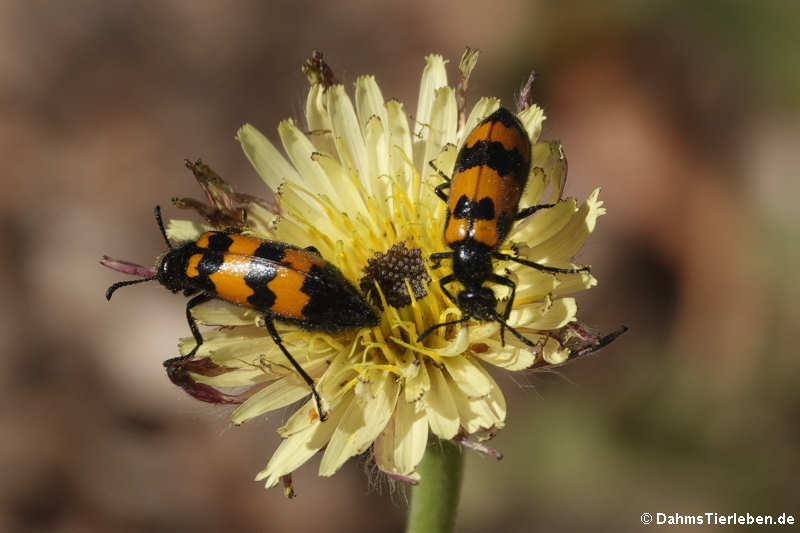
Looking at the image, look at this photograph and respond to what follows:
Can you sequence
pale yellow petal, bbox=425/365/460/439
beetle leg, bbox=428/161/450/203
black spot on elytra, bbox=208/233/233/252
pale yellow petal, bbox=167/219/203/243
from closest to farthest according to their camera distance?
pale yellow petal, bbox=425/365/460/439
black spot on elytra, bbox=208/233/233/252
beetle leg, bbox=428/161/450/203
pale yellow petal, bbox=167/219/203/243

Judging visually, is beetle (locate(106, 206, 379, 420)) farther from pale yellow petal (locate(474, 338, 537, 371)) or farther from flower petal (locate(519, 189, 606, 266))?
flower petal (locate(519, 189, 606, 266))

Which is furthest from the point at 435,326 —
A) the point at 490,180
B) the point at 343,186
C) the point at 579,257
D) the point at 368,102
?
the point at 579,257

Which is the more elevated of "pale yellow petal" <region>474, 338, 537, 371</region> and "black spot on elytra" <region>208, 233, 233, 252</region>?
"black spot on elytra" <region>208, 233, 233, 252</region>

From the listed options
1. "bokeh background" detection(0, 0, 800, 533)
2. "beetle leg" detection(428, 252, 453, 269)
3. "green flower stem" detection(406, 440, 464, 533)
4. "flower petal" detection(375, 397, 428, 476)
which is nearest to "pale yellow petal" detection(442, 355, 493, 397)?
"flower petal" detection(375, 397, 428, 476)

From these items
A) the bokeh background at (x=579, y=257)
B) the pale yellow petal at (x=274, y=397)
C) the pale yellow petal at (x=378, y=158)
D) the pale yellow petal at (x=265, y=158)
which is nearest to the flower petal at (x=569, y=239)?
the pale yellow petal at (x=378, y=158)

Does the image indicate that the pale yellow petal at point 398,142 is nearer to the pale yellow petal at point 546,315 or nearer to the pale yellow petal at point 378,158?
the pale yellow petal at point 378,158

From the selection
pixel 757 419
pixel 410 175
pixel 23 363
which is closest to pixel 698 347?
pixel 757 419

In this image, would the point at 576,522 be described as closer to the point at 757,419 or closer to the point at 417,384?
the point at 757,419
